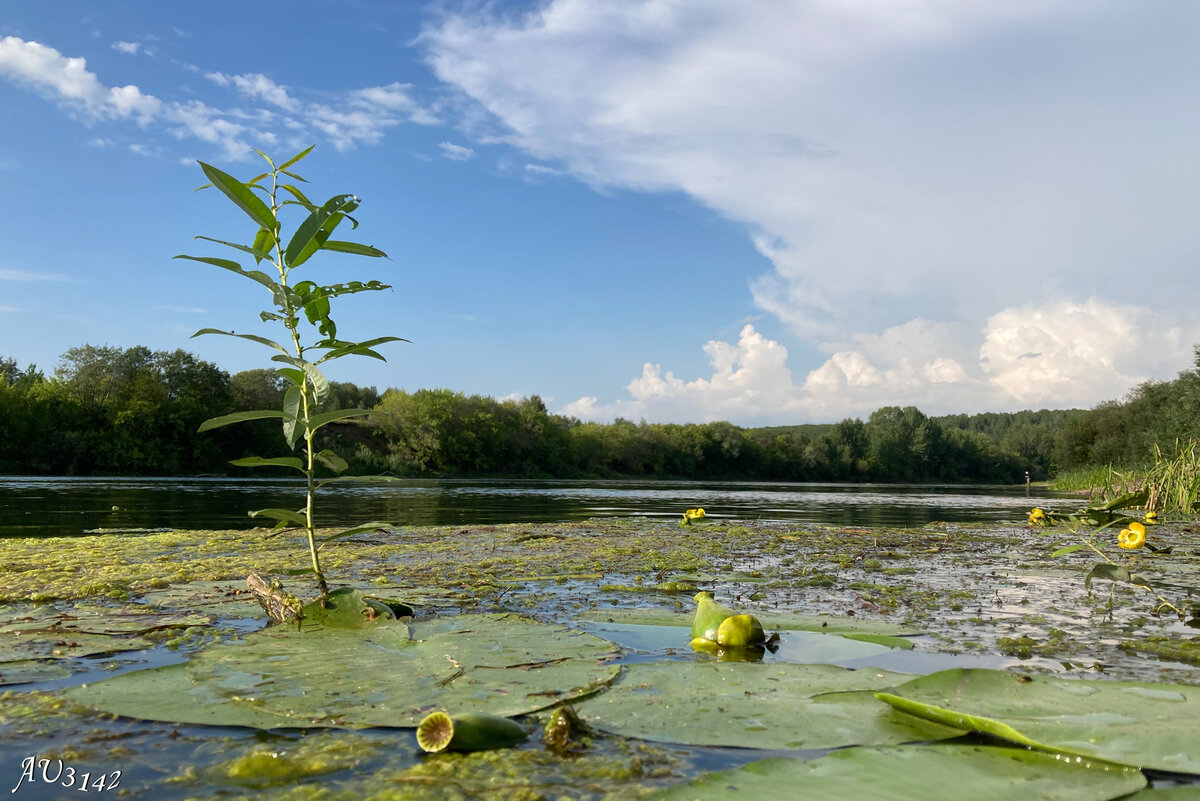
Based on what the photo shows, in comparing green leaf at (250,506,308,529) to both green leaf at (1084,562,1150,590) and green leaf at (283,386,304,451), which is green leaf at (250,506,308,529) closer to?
green leaf at (283,386,304,451)

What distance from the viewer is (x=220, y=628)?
286 cm

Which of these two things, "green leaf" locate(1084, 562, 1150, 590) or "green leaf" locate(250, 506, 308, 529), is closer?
Answer: "green leaf" locate(250, 506, 308, 529)

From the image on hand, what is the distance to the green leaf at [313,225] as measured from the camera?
2.71 m

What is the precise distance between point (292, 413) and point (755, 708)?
1.91 m

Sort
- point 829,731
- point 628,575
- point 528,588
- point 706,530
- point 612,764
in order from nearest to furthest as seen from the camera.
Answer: point 612,764
point 829,731
point 528,588
point 628,575
point 706,530

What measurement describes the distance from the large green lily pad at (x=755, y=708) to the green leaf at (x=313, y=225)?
76.9 inches

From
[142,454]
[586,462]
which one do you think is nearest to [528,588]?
[142,454]

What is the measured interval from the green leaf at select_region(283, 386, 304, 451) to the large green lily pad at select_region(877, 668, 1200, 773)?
84.2 inches

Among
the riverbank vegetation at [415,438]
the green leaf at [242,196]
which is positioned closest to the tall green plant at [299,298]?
the green leaf at [242,196]

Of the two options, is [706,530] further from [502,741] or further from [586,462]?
[586,462]

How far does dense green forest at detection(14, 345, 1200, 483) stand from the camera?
121 feet

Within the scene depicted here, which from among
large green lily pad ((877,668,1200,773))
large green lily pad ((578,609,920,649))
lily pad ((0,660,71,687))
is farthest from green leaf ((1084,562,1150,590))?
lily pad ((0,660,71,687))

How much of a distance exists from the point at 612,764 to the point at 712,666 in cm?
83

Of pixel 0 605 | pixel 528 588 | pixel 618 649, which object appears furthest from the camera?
pixel 528 588
